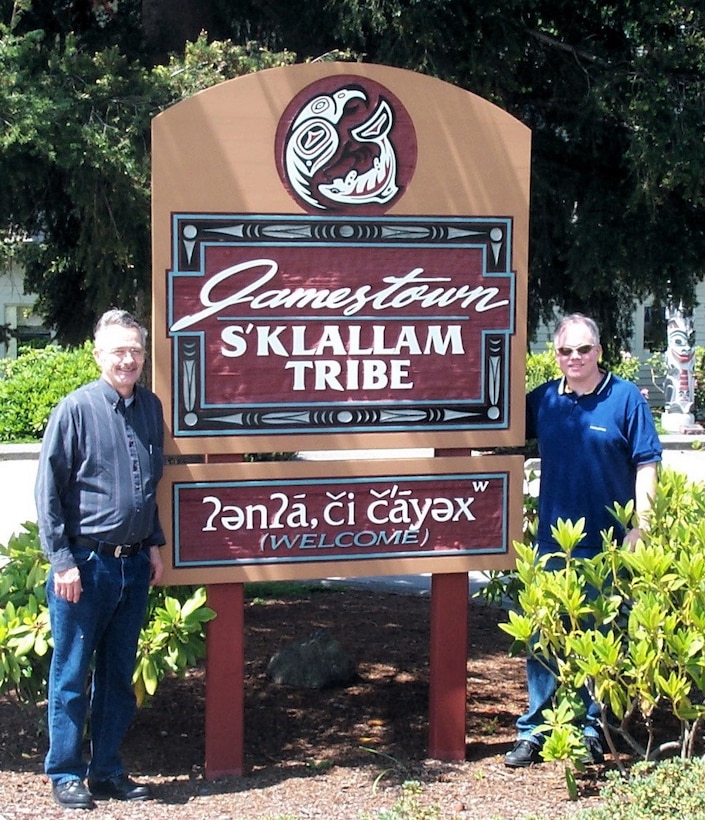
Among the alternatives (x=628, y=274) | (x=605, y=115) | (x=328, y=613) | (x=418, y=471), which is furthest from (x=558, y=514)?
(x=328, y=613)

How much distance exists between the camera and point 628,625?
4.35m

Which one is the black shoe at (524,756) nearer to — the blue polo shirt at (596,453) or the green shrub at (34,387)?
the blue polo shirt at (596,453)

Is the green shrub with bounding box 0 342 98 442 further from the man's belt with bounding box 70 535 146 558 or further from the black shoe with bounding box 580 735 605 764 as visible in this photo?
the black shoe with bounding box 580 735 605 764

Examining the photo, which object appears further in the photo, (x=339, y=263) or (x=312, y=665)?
(x=312, y=665)

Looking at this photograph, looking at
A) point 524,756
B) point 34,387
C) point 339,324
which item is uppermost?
point 339,324

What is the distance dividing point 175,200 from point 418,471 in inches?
59.2

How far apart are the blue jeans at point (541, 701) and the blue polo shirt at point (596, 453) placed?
1.76ft

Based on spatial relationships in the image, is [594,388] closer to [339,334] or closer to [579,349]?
[579,349]

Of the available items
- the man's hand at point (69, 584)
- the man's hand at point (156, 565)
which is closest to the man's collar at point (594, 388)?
the man's hand at point (156, 565)

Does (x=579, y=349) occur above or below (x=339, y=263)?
below

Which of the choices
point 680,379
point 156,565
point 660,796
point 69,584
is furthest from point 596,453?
point 680,379

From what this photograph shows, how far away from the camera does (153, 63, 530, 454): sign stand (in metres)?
4.66

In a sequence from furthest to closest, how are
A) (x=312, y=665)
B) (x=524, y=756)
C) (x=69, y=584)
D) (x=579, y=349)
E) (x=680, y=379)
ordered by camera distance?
(x=680, y=379) → (x=312, y=665) → (x=524, y=756) → (x=579, y=349) → (x=69, y=584)

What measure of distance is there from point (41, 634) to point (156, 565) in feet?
1.65
